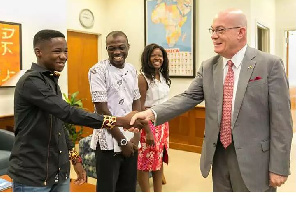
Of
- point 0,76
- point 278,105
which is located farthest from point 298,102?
point 0,76

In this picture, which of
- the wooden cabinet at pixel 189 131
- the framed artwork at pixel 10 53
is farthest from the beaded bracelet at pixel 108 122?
the wooden cabinet at pixel 189 131

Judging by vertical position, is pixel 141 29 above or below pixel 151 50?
above

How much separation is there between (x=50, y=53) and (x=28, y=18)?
3.09m

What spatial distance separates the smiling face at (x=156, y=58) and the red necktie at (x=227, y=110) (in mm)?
1398

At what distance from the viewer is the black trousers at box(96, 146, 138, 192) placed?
196 cm

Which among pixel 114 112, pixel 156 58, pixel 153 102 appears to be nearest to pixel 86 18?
pixel 156 58

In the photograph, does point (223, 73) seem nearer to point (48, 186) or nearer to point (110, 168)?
point (110, 168)

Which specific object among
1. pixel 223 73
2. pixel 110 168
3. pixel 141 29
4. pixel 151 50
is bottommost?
pixel 110 168

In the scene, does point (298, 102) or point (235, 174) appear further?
point (235, 174)

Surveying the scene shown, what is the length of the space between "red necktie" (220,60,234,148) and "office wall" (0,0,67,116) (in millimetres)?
3386

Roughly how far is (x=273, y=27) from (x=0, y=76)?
5265mm

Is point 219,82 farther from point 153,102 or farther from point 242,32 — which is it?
point 153,102
